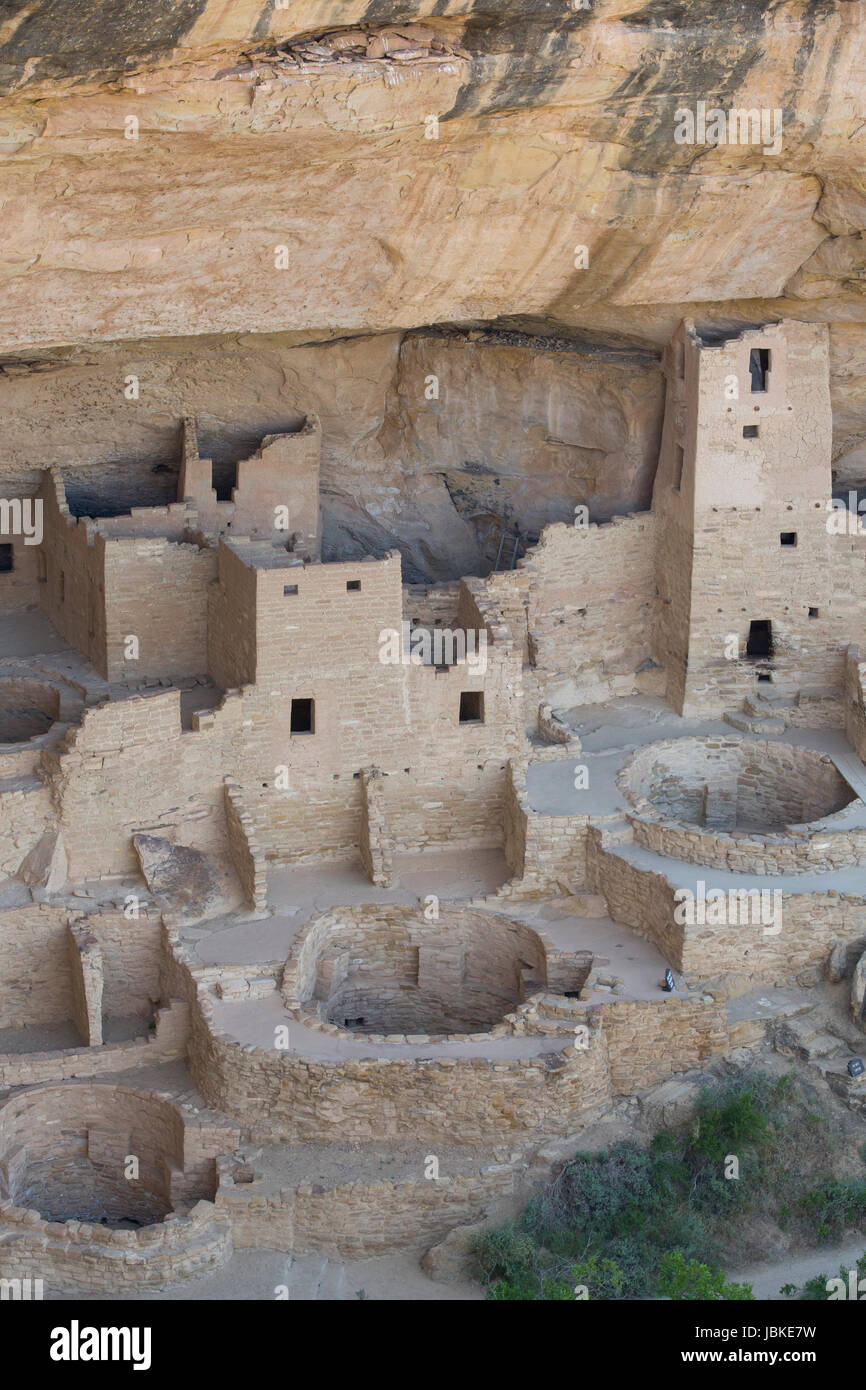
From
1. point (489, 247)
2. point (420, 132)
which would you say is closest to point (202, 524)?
point (489, 247)

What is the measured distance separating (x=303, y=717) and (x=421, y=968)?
8.74 ft

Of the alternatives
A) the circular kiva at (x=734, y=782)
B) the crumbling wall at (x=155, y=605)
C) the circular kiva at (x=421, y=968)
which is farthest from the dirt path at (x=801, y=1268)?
the crumbling wall at (x=155, y=605)

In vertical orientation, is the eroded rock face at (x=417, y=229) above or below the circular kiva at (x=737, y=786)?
above

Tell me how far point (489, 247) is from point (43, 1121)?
880cm

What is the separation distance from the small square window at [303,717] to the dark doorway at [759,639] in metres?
5.19

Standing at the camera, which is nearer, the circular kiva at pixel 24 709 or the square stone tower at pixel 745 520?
the circular kiva at pixel 24 709

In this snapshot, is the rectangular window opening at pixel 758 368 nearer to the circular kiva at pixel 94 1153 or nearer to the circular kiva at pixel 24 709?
the circular kiva at pixel 24 709

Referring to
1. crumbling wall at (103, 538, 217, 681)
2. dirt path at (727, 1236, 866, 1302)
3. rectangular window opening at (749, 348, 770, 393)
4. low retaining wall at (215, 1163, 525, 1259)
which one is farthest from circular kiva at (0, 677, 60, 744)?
dirt path at (727, 1236, 866, 1302)

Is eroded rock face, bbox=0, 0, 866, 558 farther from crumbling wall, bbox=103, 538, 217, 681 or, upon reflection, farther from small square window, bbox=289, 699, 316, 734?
small square window, bbox=289, 699, 316, 734

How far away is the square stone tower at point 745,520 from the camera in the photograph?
74.1 ft

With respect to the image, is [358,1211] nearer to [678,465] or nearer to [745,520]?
[745,520]

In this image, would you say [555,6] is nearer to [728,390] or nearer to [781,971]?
[728,390]

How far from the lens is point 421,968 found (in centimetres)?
2116

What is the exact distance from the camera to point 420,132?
59.5 ft
